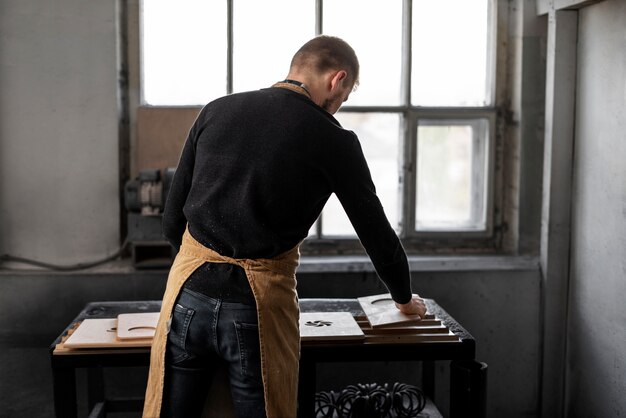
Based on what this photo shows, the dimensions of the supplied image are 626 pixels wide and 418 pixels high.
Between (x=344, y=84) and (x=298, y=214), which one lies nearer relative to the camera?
(x=298, y=214)

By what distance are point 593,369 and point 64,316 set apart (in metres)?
2.26

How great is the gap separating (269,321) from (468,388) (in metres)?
0.82

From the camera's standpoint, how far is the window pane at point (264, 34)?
3449 millimetres

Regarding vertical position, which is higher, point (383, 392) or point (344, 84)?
point (344, 84)

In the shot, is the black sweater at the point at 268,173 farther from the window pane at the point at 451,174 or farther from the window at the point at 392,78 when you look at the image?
the window pane at the point at 451,174

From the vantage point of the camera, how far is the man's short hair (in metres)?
2.11

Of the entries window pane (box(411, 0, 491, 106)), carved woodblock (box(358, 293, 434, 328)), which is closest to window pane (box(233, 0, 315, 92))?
window pane (box(411, 0, 491, 106))

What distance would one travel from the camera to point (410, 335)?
2516 millimetres

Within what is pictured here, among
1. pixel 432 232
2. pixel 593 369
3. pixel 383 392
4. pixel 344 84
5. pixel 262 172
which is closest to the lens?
pixel 262 172

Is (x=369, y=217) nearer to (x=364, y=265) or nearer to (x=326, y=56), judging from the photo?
(x=326, y=56)

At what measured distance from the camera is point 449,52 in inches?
140

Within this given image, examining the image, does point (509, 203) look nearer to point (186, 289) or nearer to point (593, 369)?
point (593, 369)

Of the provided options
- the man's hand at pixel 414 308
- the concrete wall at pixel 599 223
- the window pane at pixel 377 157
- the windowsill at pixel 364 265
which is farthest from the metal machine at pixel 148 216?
the concrete wall at pixel 599 223

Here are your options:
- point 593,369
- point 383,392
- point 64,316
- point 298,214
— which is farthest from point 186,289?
point 593,369
